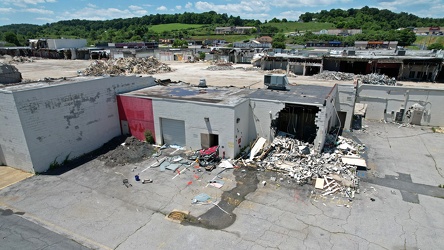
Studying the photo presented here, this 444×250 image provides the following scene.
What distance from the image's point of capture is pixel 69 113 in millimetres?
17234

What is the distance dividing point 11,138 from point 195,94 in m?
12.1

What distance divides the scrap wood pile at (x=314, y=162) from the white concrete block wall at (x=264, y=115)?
62 cm

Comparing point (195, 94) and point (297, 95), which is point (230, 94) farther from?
point (297, 95)

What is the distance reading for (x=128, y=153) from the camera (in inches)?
717

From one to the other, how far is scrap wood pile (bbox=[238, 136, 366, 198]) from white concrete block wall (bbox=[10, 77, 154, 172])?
10.9 meters

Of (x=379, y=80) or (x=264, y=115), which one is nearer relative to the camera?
(x=264, y=115)

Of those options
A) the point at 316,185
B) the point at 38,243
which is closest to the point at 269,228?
the point at 316,185

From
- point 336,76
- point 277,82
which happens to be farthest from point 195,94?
point 336,76

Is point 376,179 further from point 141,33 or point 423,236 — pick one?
point 141,33

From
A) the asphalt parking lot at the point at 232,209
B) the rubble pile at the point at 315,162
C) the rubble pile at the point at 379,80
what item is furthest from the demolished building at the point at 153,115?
the rubble pile at the point at 379,80

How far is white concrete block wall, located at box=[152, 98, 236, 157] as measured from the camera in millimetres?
16812

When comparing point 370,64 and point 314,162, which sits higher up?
point 370,64

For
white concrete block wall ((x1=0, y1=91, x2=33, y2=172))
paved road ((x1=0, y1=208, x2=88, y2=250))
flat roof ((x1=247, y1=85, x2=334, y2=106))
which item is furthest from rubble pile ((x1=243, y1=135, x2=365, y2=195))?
white concrete block wall ((x1=0, y1=91, x2=33, y2=172))

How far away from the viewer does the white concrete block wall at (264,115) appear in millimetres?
18109
